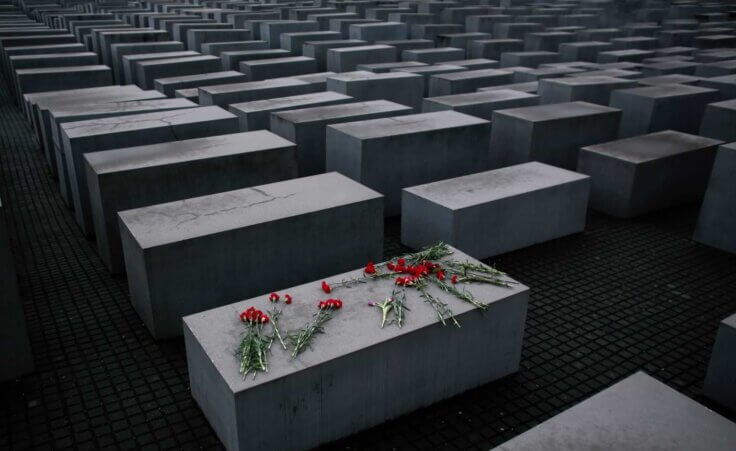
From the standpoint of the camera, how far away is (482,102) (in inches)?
376

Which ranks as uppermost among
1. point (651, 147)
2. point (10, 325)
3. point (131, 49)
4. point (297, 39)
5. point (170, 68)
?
point (297, 39)

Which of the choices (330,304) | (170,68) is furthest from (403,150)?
(170,68)

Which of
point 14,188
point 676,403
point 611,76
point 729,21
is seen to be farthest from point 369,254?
point 729,21

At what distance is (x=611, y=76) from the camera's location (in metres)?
11.8

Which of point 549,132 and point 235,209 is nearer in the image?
point 235,209

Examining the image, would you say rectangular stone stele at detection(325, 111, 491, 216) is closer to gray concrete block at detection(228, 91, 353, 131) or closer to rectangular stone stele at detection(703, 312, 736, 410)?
gray concrete block at detection(228, 91, 353, 131)

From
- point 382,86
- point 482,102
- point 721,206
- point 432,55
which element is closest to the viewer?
point 721,206

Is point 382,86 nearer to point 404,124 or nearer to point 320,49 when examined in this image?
point 404,124

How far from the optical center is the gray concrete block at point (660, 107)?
9.77 m

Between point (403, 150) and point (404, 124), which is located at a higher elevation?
point (404, 124)

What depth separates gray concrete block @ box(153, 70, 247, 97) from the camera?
34.4 ft

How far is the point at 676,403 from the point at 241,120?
686 centimetres

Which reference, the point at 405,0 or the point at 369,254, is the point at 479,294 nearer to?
the point at 369,254

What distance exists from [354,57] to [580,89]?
4.91m
